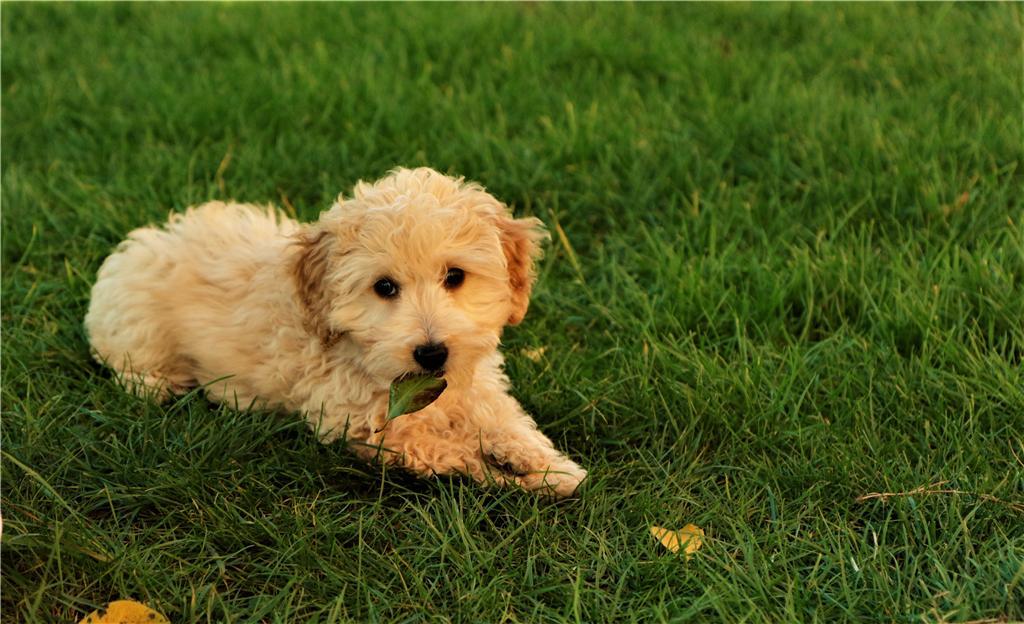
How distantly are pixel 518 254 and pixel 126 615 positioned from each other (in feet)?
4.98

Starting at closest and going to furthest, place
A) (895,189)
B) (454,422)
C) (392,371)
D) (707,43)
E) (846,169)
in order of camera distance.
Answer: (392,371), (454,422), (895,189), (846,169), (707,43)

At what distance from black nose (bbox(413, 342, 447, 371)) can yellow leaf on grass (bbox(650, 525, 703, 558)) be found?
2.48 feet

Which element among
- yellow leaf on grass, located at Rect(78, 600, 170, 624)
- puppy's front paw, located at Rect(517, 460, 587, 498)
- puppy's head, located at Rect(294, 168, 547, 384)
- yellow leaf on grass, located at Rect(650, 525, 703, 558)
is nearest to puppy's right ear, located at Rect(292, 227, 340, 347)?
puppy's head, located at Rect(294, 168, 547, 384)

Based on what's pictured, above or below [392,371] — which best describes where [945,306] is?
below

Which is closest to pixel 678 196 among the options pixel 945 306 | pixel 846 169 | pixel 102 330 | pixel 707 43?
pixel 846 169

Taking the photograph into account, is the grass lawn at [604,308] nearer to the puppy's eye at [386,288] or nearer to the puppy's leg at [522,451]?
the puppy's leg at [522,451]

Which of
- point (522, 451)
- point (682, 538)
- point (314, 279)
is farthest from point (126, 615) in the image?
point (682, 538)

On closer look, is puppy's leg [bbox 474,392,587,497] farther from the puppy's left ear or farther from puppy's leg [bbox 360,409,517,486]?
the puppy's left ear

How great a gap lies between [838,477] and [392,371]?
1360mm

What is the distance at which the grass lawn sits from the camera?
2.85 meters

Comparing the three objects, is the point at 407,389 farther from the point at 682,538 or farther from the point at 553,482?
the point at 682,538

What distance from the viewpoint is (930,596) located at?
2.67m

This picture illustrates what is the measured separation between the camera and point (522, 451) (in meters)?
3.28

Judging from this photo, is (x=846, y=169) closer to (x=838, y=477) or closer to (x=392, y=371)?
(x=838, y=477)
